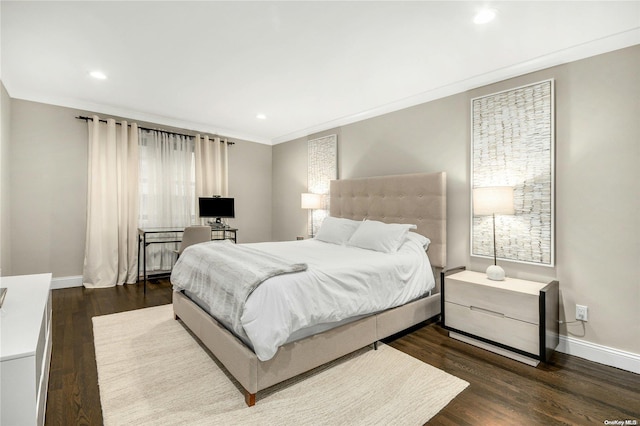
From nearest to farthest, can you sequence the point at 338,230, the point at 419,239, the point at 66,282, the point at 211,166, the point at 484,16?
the point at 484,16, the point at 419,239, the point at 338,230, the point at 66,282, the point at 211,166

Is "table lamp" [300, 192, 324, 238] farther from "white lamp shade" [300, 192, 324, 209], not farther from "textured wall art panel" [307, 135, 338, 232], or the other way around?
"textured wall art panel" [307, 135, 338, 232]

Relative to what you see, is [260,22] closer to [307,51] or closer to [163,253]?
[307,51]

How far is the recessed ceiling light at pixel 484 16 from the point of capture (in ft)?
6.59

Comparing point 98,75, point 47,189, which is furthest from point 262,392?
point 47,189

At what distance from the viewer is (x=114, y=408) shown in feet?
5.78

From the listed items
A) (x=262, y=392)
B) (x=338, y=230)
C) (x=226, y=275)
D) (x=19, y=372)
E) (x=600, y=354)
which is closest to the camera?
(x=19, y=372)

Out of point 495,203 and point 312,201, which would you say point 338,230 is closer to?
point 312,201

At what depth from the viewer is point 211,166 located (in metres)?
5.22

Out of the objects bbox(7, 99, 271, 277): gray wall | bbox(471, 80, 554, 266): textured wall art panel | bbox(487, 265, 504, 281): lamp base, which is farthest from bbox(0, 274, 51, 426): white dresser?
bbox(471, 80, 554, 266): textured wall art panel

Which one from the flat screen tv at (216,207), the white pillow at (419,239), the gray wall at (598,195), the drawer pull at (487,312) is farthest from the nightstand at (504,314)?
the flat screen tv at (216,207)

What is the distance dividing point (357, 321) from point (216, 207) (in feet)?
11.4

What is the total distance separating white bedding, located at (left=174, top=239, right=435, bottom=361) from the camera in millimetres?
1799

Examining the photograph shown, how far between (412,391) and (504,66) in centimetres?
287

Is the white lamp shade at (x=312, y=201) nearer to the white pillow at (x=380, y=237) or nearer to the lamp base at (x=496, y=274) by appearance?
the white pillow at (x=380, y=237)
